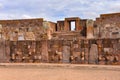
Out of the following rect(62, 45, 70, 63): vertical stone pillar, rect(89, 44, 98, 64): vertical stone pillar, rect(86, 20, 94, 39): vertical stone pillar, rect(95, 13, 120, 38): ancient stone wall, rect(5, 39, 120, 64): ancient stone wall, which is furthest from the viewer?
rect(86, 20, 94, 39): vertical stone pillar

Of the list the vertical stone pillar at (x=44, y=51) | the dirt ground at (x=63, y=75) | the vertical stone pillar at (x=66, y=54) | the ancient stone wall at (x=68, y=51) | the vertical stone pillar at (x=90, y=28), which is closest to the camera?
the dirt ground at (x=63, y=75)

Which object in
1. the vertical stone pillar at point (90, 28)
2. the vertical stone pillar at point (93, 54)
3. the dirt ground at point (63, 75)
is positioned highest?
the vertical stone pillar at point (90, 28)

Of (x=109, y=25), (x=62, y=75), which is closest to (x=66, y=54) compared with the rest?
(x=62, y=75)

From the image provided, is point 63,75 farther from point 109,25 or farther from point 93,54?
point 109,25

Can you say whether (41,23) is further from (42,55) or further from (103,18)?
(42,55)

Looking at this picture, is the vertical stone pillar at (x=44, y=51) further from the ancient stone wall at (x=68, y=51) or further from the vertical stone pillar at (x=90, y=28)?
the vertical stone pillar at (x=90, y=28)

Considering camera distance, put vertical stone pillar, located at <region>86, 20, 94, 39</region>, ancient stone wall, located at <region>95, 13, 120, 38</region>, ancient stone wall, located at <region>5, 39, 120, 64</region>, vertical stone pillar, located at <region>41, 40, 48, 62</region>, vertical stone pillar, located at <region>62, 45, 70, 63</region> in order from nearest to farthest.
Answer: ancient stone wall, located at <region>5, 39, 120, 64</region> < vertical stone pillar, located at <region>62, 45, 70, 63</region> < vertical stone pillar, located at <region>41, 40, 48, 62</region> < ancient stone wall, located at <region>95, 13, 120, 38</region> < vertical stone pillar, located at <region>86, 20, 94, 39</region>

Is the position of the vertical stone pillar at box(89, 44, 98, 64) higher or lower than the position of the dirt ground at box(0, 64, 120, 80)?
higher

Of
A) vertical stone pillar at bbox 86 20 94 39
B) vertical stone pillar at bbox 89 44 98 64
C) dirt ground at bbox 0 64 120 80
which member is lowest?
dirt ground at bbox 0 64 120 80

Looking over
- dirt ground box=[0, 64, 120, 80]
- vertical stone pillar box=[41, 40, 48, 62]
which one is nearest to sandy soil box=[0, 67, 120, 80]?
dirt ground box=[0, 64, 120, 80]

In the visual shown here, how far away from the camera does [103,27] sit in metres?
24.5

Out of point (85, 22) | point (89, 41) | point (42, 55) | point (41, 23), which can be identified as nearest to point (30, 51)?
point (42, 55)

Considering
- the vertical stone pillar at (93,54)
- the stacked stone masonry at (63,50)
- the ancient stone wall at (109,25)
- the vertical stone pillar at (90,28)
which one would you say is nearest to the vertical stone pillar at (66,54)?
the stacked stone masonry at (63,50)

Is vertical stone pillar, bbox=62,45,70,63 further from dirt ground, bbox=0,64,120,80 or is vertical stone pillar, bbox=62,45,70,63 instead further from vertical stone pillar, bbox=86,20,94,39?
vertical stone pillar, bbox=86,20,94,39
